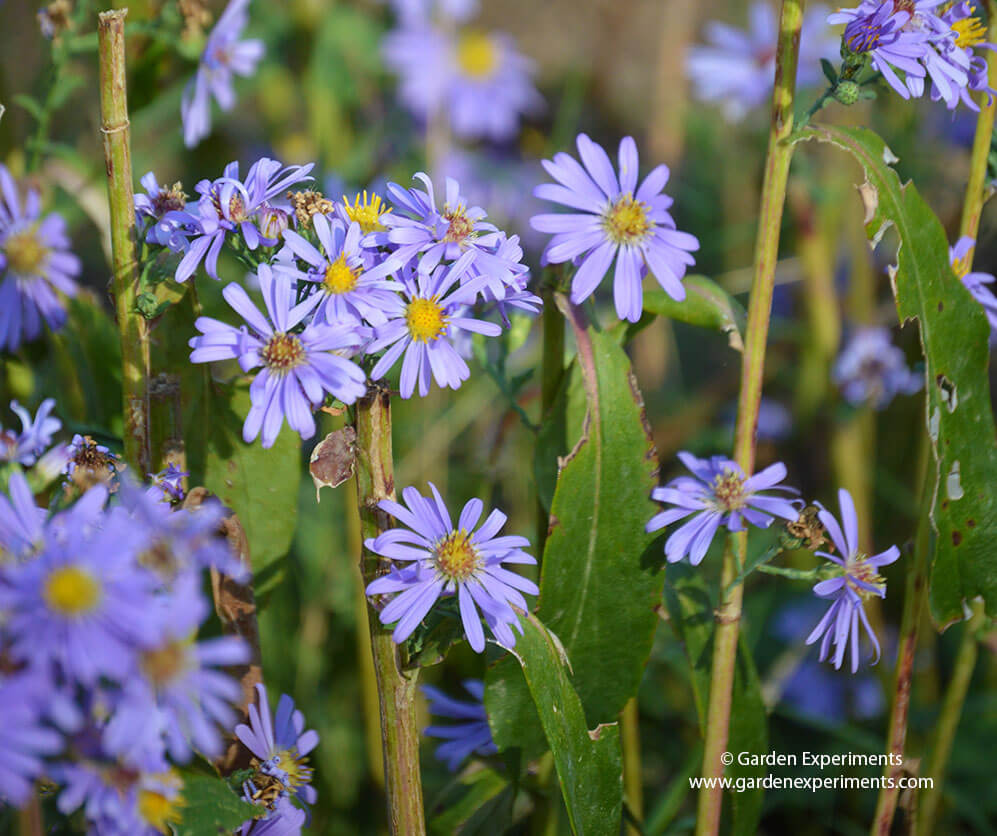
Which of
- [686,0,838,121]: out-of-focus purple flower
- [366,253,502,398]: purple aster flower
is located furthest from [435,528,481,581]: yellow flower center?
[686,0,838,121]: out-of-focus purple flower

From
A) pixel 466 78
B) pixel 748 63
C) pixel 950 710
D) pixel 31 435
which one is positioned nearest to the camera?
pixel 31 435

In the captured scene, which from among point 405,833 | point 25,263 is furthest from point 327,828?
point 25,263

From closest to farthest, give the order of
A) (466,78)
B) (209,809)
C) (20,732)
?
(20,732) → (209,809) → (466,78)

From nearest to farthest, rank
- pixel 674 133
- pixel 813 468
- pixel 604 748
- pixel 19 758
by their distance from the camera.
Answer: pixel 19 758, pixel 604 748, pixel 813 468, pixel 674 133

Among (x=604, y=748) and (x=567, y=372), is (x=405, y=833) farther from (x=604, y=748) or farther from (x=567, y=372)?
(x=567, y=372)

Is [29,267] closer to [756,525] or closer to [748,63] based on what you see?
[756,525]

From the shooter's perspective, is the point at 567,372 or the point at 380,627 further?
the point at 567,372

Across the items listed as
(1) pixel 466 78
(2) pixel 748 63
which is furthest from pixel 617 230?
(1) pixel 466 78
